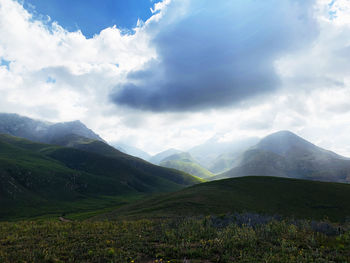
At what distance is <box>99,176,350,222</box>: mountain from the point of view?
66.4 m

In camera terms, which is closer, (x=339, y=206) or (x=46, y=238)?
(x=46, y=238)

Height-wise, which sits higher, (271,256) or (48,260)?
(271,256)

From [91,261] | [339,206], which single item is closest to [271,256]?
[91,261]

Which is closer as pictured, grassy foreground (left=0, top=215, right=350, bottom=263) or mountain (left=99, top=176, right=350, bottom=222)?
grassy foreground (left=0, top=215, right=350, bottom=263)

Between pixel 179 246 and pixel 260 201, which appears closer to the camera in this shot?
pixel 179 246

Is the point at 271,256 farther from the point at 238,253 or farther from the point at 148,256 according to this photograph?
the point at 148,256

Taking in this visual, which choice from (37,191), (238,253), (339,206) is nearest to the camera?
(238,253)

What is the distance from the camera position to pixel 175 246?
20.8 meters

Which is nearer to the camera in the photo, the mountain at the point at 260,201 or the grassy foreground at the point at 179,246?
the grassy foreground at the point at 179,246

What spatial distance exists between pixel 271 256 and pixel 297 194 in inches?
3423

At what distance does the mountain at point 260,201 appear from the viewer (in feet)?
218

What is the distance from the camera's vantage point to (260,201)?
81625 millimetres

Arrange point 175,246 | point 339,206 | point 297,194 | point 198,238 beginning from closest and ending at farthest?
point 175,246 < point 198,238 < point 339,206 < point 297,194

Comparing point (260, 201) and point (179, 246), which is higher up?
point (260, 201)
